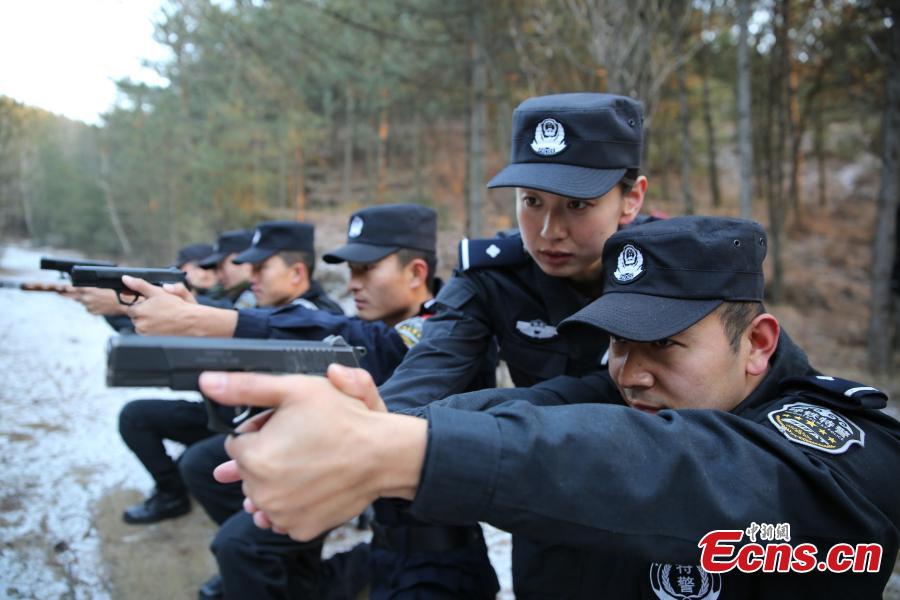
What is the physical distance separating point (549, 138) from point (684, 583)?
141 cm

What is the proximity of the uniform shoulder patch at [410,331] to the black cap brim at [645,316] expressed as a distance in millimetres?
1232

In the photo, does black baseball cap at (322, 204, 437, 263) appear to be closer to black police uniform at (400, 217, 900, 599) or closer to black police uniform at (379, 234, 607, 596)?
black police uniform at (379, 234, 607, 596)

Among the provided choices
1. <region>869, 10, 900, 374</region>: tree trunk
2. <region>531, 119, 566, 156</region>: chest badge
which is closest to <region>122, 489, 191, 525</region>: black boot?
<region>531, 119, 566, 156</region>: chest badge

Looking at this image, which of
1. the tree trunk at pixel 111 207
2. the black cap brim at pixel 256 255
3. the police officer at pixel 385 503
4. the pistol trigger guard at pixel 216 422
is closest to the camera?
the pistol trigger guard at pixel 216 422

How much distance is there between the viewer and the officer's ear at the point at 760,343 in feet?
5.02

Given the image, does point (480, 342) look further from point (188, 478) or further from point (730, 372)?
point (188, 478)

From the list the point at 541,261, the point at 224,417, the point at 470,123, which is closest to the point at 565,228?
the point at 541,261

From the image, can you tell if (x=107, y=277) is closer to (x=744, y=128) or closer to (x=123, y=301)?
(x=123, y=301)

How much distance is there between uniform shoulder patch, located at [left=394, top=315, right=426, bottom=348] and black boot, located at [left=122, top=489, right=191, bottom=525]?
2.43 metres

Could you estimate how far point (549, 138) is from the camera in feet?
6.70

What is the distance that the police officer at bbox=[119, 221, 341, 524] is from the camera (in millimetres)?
3920

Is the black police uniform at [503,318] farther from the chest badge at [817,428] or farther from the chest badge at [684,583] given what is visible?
the chest badge at [817,428]

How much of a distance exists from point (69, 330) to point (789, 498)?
12.0m

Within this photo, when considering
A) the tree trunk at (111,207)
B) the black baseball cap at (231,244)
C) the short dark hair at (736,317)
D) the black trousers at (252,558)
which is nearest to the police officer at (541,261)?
the short dark hair at (736,317)
